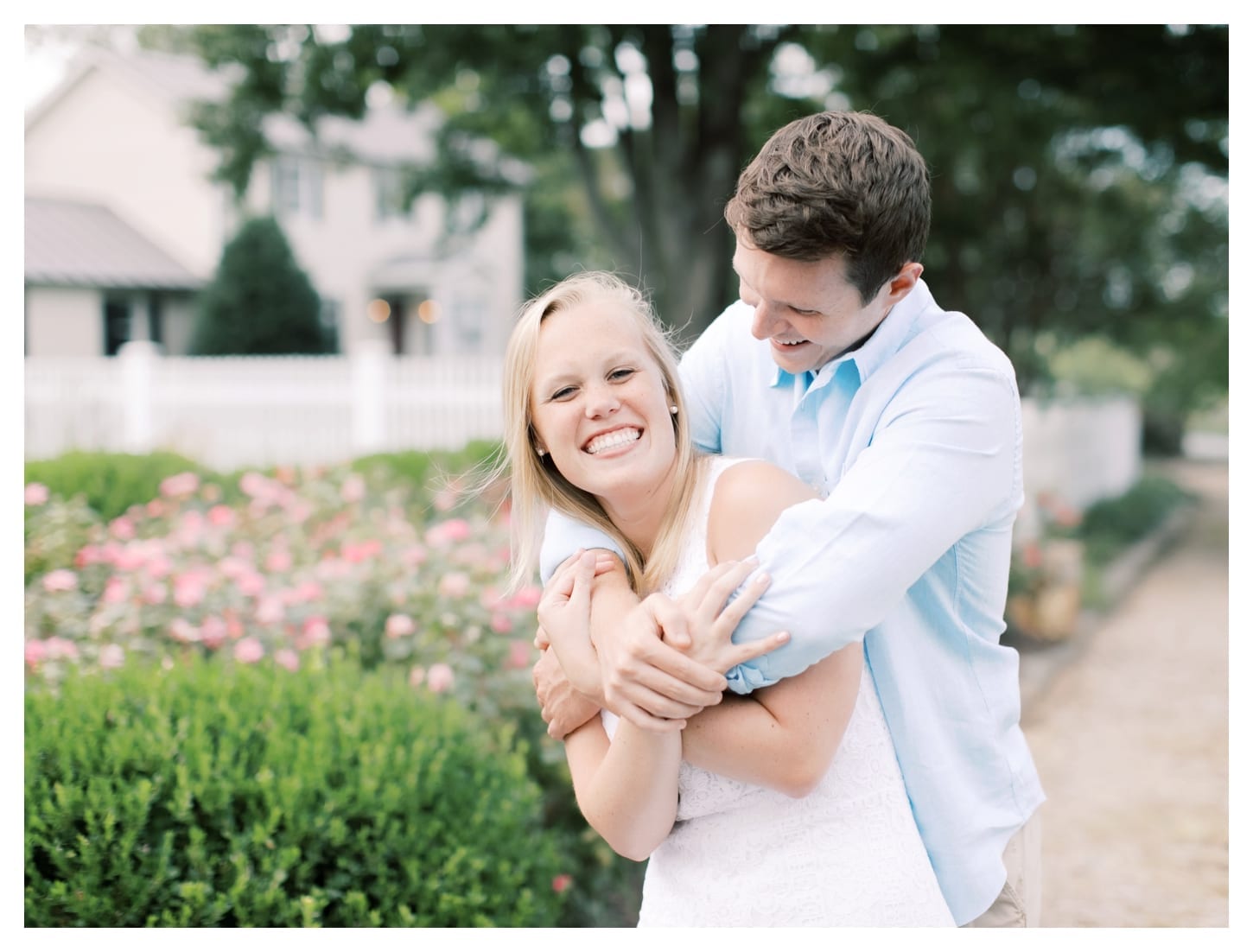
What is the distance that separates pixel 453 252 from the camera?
25.8m

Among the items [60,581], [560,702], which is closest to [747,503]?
[560,702]

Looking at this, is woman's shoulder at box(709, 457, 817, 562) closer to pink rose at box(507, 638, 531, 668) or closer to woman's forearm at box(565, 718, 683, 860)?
woman's forearm at box(565, 718, 683, 860)

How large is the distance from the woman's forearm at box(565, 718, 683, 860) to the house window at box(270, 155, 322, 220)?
85.7 feet

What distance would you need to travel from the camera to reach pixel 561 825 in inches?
157

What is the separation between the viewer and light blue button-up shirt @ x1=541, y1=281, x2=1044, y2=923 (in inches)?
65.2

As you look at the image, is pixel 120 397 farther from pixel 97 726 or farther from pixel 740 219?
pixel 740 219

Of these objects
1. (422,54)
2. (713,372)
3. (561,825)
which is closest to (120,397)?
(422,54)

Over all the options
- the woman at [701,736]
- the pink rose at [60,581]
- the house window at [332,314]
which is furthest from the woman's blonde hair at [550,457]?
the house window at [332,314]

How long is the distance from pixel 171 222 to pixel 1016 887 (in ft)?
83.6

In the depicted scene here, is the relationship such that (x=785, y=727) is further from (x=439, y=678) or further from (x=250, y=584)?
(x=250, y=584)

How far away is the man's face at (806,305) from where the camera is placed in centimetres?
178

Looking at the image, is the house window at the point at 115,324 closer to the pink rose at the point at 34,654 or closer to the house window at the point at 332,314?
the house window at the point at 332,314

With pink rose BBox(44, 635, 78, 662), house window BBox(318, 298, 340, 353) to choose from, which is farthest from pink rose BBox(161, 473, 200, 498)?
house window BBox(318, 298, 340, 353)

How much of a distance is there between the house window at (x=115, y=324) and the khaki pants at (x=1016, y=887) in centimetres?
2441
